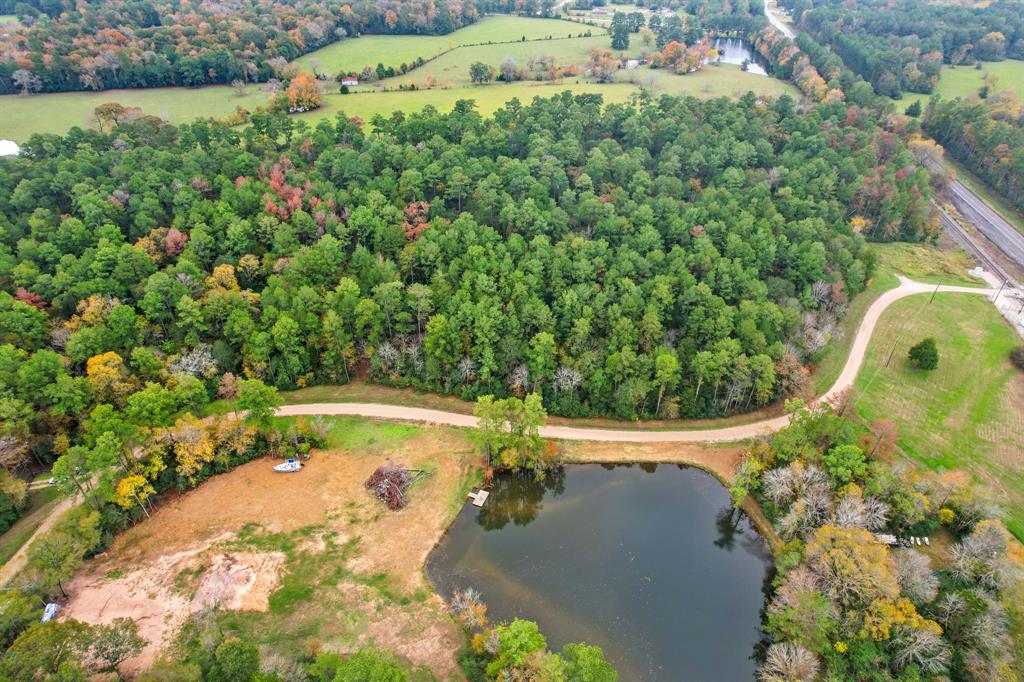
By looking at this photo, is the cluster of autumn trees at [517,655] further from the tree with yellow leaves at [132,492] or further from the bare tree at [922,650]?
the tree with yellow leaves at [132,492]

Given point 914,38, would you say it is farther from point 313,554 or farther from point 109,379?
point 109,379

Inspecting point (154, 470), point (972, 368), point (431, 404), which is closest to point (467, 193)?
point (431, 404)

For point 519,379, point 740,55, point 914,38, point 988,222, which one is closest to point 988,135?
point 988,222

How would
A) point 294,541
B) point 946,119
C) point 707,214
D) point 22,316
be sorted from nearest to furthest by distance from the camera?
point 294,541
point 22,316
point 707,214
point 946,119

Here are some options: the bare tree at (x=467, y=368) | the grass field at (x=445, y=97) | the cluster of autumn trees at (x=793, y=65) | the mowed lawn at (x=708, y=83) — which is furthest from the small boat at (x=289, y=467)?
the cluster of autumn trees at (x=793, y=65)

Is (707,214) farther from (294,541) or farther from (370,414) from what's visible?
(294,541)

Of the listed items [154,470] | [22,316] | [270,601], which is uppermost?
[22,316]
